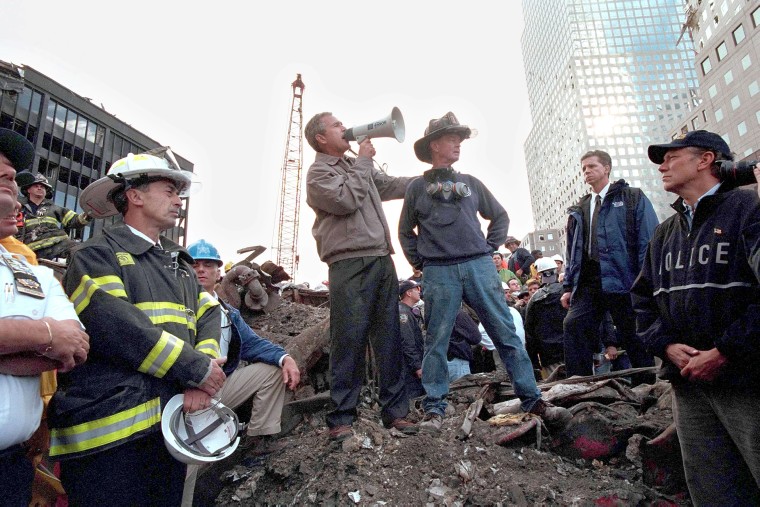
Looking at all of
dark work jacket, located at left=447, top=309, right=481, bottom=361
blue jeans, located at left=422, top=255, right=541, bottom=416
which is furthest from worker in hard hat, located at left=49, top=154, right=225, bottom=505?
dark work jacket, located at left=447, top=309, right=481, bottom=361

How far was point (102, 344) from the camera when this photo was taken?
1.89 meters

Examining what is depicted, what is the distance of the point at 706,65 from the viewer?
45406 millimetres

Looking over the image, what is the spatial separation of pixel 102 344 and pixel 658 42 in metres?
136

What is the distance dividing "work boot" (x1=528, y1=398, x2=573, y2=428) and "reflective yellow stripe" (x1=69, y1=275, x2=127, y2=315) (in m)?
2.89

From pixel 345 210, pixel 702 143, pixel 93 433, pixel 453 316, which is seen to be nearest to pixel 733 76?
pixel 702 143

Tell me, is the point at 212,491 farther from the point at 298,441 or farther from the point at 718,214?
the point at 718,214

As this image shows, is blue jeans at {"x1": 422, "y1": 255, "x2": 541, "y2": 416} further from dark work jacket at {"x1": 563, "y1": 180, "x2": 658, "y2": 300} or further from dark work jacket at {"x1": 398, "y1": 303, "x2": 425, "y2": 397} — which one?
dark work jacket at {"x1": 398, "y1": 303, "x2": 425, "y2": 397}

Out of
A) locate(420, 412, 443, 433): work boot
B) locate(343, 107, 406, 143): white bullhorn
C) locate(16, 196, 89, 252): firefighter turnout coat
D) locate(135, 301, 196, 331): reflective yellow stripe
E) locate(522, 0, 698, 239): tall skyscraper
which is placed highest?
locate(522, 0, 698, 239): tall skyscraper

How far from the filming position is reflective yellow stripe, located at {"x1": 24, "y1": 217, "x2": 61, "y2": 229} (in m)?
5.42

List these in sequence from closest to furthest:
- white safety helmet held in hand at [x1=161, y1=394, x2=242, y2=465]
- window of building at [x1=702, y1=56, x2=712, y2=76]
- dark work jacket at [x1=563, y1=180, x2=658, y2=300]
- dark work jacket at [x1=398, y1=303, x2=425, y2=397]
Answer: white safety helmet held in hand at [x1=161, y1=394, x2=242, y2=465] < dark work jacket at [x1=563, y1=180, x2=658, y2=300] < dark work jacket at [x1=398, y1=303, x2=425, y2=397] < window of building at [x1=702, y1=56, x2=712, y2=76]

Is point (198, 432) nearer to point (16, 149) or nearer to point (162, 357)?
point (162, 357)

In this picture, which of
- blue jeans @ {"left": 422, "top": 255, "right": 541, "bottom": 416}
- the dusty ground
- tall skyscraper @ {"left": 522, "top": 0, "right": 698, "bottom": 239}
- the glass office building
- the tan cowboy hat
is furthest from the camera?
tall skyscraper @ {"left": 522, "top": 0, "right": 698, "bottom": 239}

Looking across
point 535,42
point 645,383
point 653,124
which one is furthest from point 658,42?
point 645,383

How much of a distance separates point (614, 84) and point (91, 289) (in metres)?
124
